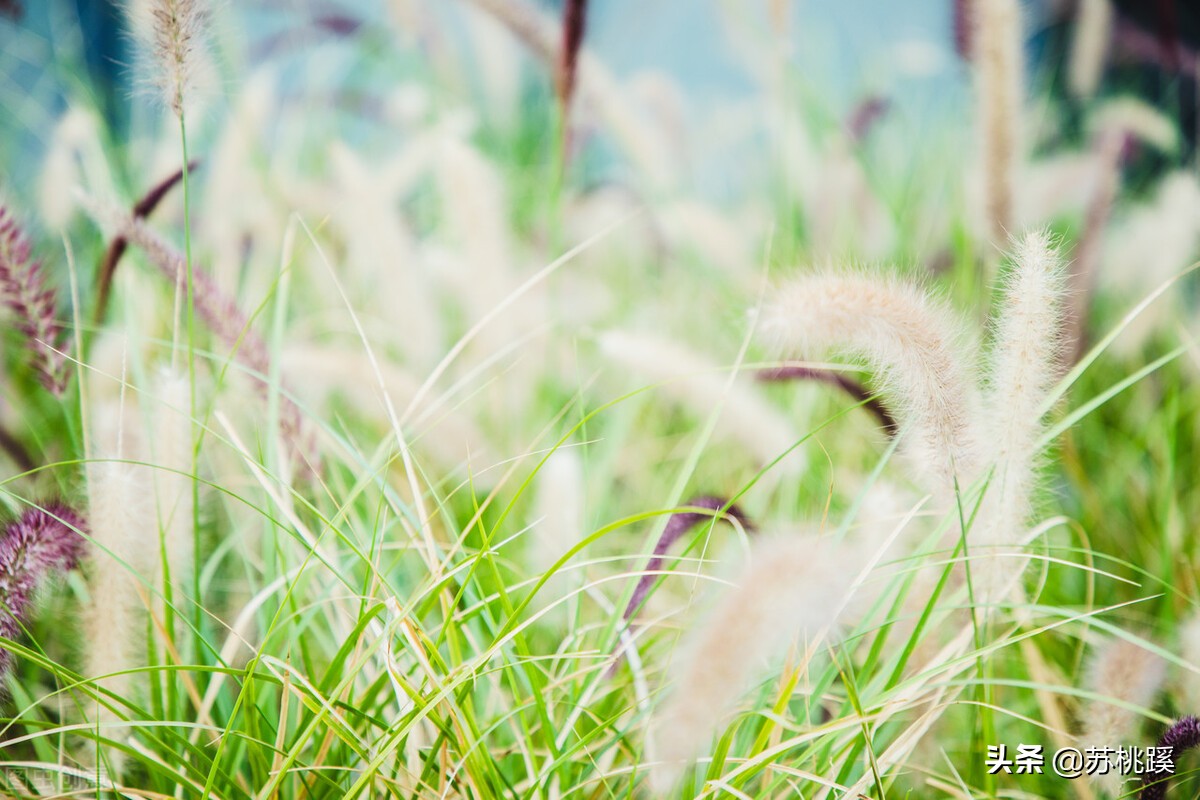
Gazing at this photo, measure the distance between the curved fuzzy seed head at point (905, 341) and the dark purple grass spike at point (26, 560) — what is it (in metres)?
0.63

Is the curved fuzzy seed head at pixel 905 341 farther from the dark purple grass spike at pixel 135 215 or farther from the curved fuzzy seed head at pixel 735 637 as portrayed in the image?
the dark purple grass spike at pixel 135 215

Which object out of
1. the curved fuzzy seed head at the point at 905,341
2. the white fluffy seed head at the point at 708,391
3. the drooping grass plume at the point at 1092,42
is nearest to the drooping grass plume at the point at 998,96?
the white fluffy seed head at the point at 708,391

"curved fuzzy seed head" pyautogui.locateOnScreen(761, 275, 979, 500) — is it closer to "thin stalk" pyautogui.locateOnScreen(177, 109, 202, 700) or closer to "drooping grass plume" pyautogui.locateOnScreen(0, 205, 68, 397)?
"thin stalk" pyautogui.locateOnScreen(177, 109, 202, 700)

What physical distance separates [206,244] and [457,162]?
0.83 meters

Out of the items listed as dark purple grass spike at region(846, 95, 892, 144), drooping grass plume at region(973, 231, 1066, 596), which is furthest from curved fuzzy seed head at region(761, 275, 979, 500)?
dark purple grass spike at region(846, 95, 892, 144)

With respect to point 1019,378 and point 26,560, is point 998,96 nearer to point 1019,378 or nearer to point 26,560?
point 1019,378


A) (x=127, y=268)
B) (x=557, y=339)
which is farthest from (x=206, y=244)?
(x=557, y=339)

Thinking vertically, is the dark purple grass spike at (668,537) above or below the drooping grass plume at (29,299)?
below

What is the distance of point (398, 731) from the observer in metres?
0.59

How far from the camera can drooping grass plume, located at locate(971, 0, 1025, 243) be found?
1090mm

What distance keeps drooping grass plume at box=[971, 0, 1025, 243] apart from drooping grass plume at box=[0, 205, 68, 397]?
1.22m

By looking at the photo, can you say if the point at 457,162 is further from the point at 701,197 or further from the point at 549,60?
the point at 701,197

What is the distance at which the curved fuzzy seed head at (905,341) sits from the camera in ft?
1.99

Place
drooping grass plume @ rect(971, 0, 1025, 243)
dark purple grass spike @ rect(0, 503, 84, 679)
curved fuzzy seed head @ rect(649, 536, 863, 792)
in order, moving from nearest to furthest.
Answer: curved fuzzy seed head @ rect(649, 536, 863, 792) < dark purple grass spike @ rect(0, 503, 84, 679) < drooping grass plume @ rect(971, 0, 1025, 243)
